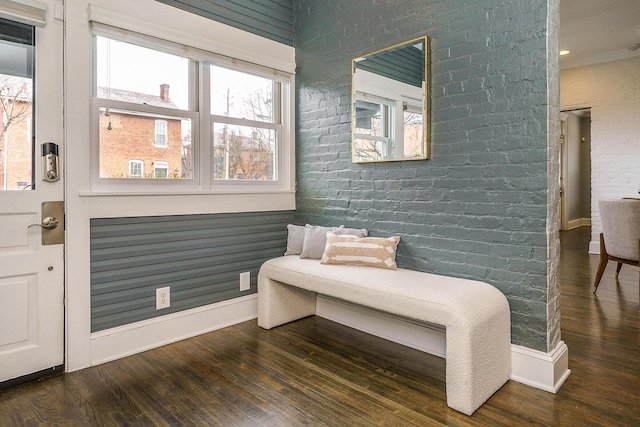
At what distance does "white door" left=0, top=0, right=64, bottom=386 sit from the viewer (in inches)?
83.6

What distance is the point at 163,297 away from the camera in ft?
8.93

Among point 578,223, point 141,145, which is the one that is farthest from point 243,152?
point 578,223

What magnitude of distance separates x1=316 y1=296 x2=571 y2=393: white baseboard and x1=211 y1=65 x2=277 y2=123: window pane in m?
1.68

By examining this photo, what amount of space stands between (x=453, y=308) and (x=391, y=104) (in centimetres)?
153

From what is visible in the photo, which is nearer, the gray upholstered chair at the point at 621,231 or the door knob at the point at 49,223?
the door knob at the point at 49,223

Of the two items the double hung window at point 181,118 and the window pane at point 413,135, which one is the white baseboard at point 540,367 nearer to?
the window pane at point 413,135

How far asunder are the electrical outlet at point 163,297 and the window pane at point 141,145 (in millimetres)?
802

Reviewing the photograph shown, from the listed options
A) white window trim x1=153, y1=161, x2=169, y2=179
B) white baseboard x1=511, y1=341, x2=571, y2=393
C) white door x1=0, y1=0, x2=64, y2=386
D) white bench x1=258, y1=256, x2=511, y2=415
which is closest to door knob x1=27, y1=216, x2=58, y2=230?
white door x1=0, y1=0, x2=64, y2=386

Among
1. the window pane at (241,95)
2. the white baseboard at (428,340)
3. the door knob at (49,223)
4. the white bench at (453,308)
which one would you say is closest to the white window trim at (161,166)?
the window pane at (241,95)

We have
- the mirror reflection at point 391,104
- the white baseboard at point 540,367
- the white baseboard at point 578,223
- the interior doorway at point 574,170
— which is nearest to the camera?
the white baseboard at point 540,367

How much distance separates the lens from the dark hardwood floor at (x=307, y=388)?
1.84 metres

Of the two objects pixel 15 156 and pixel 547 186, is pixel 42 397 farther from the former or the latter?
pixel 547 186

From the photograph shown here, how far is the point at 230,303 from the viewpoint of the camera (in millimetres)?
3084

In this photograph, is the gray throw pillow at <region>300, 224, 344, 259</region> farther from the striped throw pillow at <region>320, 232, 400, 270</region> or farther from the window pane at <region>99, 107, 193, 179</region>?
the window pane at <region>99, 107, 193, 179</region>
